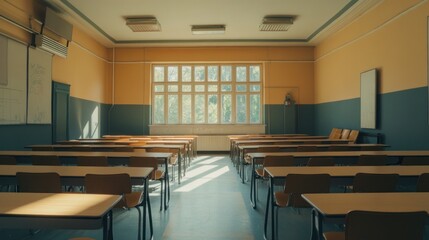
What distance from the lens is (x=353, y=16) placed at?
7.85 m

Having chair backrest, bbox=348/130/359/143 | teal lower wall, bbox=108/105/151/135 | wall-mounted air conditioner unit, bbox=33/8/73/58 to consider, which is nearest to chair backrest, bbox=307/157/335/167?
chair backrest, bbox=348/130/359/143

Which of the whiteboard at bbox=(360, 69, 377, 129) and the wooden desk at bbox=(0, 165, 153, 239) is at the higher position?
the whiteboard at bbox=(360, 69, 377, 129)

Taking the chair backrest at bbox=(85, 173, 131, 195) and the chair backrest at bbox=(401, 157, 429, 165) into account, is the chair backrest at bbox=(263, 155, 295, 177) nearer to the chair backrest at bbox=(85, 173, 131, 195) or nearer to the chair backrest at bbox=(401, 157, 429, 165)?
the chair backrest at bbox=(401, 157, 429, 165)

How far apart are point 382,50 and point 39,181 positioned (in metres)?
6.63

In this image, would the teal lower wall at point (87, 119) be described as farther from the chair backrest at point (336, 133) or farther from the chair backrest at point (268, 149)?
the chair backrest at point (336, 133)

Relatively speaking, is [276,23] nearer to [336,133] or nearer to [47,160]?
[336,133]

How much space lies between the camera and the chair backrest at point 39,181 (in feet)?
8.55

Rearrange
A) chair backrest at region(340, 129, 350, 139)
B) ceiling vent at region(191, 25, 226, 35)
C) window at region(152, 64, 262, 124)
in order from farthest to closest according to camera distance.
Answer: window at region(152, 64, 262, 124) < ceiling vent at region(191, 25, 226, 35) < chair backrest at region(340, 129, 350, 139)

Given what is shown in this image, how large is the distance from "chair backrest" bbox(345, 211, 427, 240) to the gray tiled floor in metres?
1.66

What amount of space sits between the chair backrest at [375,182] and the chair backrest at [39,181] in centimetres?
240

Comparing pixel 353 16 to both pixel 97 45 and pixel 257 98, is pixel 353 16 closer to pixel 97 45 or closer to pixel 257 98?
pixel 257 98

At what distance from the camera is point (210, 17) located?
826 centimetres

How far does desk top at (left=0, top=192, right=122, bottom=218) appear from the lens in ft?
5.38

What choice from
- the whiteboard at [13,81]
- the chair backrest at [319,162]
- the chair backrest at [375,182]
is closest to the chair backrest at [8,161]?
the whiteboard at [13,81]
